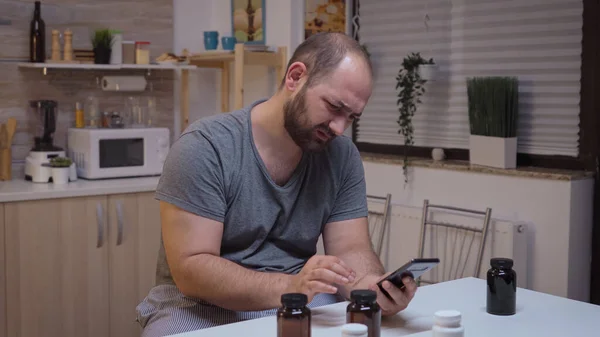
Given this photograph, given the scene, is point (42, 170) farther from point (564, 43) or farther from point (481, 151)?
point (564, 43)

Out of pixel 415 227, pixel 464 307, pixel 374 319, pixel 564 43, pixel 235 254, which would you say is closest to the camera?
pixel 374 319

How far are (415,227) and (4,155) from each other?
6.72 feet

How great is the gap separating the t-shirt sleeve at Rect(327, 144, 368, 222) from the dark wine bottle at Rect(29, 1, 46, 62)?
226 cm

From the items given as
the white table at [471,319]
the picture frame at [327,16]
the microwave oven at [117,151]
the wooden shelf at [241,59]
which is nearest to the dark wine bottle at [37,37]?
the microwave oven at [117,151]

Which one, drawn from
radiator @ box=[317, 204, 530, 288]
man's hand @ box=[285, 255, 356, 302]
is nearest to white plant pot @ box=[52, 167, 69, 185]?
radiator @ box=[317, 204, 530, 288]

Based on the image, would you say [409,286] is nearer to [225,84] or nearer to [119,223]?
[119,223]

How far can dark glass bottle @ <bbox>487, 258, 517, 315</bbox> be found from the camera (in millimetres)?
1848

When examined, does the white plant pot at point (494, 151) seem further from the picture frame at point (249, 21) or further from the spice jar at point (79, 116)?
the spice jar at point (79, 116)

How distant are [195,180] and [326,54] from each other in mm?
464

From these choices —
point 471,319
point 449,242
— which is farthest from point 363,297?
point 449,242

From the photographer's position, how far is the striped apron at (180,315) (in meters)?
1.98

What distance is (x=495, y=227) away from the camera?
3402mm

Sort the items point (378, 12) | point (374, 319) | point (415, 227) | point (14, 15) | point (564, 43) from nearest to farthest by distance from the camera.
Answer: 1. point (374, 319)
2. point (564, 43)
3. point (415, 227)
4. point (14, 15)
5. point (378, 12)

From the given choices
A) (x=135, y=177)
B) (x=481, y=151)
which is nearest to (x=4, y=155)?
(x=135, y=177)
